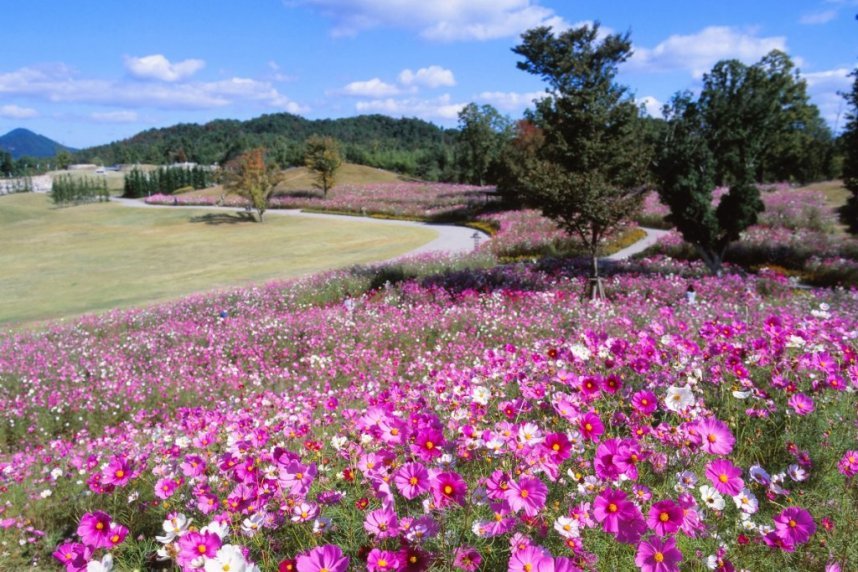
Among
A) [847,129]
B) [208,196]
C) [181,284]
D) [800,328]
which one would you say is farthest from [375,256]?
[208,196]

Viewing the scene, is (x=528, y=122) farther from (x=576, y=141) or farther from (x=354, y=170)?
(x=354, y=170)

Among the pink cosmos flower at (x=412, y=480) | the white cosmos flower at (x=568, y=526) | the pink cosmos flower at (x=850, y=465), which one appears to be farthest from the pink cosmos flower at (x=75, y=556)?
the pink cosmos flower at (x=850, y=465)

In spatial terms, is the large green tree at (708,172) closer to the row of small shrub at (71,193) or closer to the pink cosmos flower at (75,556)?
the pink cosmos flower at (75,556)

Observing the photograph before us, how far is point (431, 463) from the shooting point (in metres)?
2.60

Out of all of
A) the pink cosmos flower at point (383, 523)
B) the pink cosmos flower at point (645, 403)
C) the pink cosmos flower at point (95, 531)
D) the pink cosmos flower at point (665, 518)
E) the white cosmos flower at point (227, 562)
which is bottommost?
the pink cosmos flower at point (95, 531)

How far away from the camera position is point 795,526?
1948 mm

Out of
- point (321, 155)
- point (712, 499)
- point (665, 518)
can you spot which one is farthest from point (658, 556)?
point (321, 155)

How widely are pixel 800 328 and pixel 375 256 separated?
23347 millimetres

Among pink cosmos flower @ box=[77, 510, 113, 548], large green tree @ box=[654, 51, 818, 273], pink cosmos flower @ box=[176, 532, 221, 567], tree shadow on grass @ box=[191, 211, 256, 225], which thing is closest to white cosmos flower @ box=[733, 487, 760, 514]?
pink cosmos flower @ box=[176, 532, 221, 567]

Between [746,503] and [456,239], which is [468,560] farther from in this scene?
[456,239]

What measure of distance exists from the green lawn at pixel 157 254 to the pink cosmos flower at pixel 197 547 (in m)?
20.5

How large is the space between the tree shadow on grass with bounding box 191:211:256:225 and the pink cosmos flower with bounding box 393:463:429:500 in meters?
45.8

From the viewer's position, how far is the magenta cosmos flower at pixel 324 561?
169 cm

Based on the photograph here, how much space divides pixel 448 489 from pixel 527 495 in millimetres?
294
